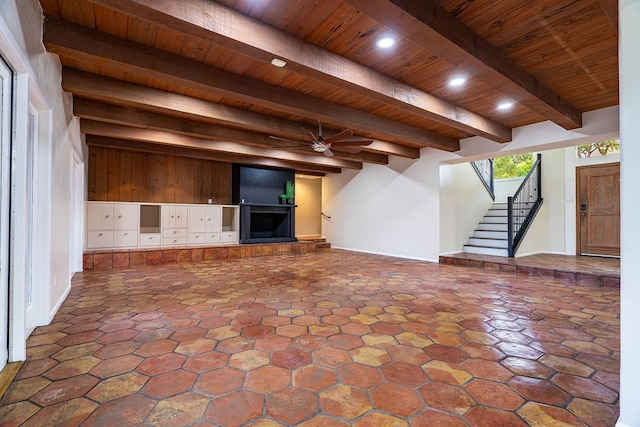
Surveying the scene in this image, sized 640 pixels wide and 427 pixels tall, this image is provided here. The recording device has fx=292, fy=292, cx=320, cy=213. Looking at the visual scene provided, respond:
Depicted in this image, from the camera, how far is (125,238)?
6488 millimetres

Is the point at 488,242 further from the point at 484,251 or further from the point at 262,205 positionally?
the point at 262,205

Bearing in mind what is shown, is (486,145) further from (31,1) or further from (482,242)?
(31,1)

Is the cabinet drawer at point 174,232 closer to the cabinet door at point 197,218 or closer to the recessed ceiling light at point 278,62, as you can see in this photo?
the cabinet door at point 197,218

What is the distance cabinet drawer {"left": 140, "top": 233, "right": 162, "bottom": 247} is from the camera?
6.74 meters

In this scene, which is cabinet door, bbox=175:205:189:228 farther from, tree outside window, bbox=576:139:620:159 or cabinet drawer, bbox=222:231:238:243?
tree outside window, bbox=576:139:620:159

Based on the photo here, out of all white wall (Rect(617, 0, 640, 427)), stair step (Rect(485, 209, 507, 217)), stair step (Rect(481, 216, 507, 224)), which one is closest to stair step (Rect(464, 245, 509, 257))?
stair step (Rect(481, 216, 507, 224))

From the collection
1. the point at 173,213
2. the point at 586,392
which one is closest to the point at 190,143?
the point at 173,213

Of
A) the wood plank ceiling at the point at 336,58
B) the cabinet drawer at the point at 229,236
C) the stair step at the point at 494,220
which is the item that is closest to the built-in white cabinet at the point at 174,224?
the cabinet drawer at the point at 229,236

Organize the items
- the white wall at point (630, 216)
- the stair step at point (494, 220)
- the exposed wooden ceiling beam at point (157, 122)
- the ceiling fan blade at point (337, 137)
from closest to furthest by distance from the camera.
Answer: the white wall at point (630, 216), the exposed wooden ceiling beam at point (157, 122), the ceiling fan blade at point (337, 137), the stair step at point (494, 220)

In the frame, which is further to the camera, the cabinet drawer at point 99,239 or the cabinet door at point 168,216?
the cabinet door at point 168,216

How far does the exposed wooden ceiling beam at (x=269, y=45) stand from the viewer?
82.5 inches

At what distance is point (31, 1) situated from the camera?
2.12 m

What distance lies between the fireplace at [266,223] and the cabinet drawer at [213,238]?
0.60 m

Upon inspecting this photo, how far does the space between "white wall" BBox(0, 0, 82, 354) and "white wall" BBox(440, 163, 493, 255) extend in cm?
669
